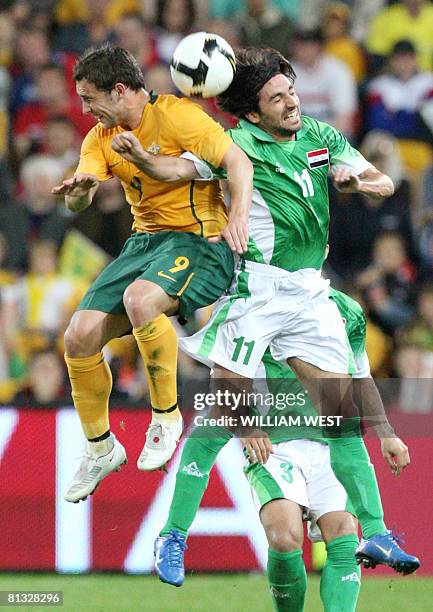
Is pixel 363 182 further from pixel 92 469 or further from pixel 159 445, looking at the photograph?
pixel 92 469

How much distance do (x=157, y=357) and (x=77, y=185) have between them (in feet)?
2.70

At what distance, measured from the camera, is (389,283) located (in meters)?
10.1

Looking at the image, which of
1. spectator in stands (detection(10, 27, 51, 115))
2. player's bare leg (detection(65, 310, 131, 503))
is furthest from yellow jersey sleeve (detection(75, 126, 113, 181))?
spectator in stands (detection(10, 27, 51, 115))

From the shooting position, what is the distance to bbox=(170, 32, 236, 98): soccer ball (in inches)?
231

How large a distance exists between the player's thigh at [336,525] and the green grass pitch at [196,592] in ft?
4.37

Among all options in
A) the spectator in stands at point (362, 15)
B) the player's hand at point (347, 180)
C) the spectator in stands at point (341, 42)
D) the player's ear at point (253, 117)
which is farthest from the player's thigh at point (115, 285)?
the spectator in stands at point (362, 15)

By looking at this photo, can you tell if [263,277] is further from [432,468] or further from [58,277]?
[58,277]

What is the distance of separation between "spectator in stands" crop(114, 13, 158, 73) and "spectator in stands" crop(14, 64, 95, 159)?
58 centimetres

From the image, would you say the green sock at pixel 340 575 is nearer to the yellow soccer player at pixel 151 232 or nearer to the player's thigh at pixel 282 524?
the player's thigh at pixel 282 524

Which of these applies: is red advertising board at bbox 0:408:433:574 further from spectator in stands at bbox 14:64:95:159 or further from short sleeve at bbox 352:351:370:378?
spectator in stands at bbox 14:64:95:159

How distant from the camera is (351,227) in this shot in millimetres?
10312

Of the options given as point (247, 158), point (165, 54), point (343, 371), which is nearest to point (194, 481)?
point (343, 371)

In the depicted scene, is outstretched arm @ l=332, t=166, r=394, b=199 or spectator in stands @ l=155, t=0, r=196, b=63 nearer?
outstretched arm @ l=332, t=166, r=394, b=199

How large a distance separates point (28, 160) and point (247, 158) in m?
5.18
